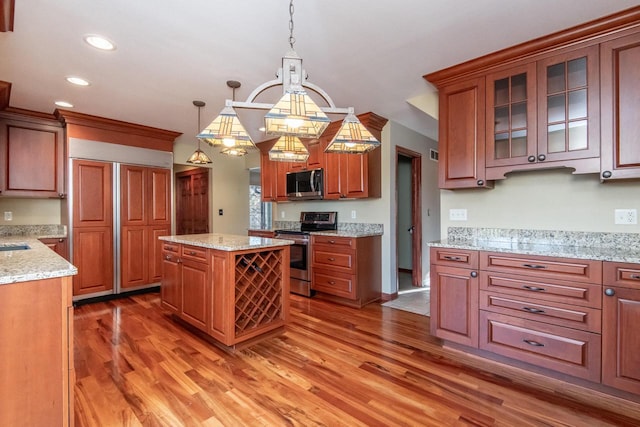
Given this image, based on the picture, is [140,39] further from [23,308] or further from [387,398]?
[387,398]

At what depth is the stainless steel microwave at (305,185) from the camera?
4.18 m

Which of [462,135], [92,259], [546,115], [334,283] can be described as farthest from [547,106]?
[92,259]

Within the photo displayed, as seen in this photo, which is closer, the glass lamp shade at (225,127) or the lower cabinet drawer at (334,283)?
the glass lamp shade at (225,127)

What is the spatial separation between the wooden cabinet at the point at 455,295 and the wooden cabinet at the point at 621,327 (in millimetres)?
723

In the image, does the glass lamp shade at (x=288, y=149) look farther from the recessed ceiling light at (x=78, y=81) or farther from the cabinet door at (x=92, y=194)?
the cabinet door at (x=92, y=194)

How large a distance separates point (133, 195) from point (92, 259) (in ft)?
3.17

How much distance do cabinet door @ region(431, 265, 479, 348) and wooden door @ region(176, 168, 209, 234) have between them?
4.40 metres

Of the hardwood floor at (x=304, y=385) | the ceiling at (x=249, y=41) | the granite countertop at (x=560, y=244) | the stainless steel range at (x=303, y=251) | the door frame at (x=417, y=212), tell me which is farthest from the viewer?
the door frame at (x=417, y=212)

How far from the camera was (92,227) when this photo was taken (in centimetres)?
390

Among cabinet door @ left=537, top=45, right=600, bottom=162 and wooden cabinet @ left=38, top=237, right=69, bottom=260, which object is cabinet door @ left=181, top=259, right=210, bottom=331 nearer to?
wooden cabinet @ left=38, top=237, right=69, bottom=260

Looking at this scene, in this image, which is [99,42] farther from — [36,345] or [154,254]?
[154,254]

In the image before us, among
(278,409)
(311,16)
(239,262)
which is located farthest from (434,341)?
(311,16)

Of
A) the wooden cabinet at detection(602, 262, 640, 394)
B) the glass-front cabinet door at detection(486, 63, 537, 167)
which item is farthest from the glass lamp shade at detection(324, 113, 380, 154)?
the wooden cabinet at detection(602, 262, 640, 394)

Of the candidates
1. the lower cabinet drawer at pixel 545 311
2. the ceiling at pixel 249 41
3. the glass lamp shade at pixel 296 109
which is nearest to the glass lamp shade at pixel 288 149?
the ceiling at pixel 249 41
